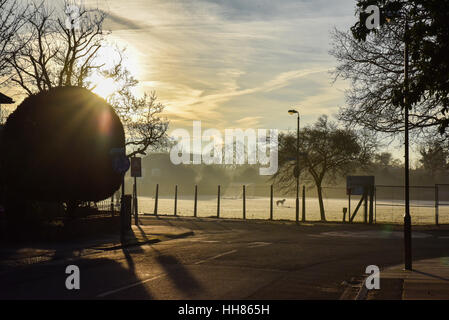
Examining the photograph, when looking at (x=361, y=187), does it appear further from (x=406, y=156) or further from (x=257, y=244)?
(x=406, y=156)

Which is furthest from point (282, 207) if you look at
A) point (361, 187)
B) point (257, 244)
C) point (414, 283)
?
point (414, 283)

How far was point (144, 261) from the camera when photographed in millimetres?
14906

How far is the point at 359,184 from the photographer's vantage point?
3772 centimetres

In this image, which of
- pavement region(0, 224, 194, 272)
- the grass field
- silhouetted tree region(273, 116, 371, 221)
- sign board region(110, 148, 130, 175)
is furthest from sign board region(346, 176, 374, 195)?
sign board region(110, 148, 130, 175)

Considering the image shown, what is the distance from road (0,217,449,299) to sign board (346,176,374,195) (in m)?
16.1

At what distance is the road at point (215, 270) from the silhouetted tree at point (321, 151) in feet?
87.8

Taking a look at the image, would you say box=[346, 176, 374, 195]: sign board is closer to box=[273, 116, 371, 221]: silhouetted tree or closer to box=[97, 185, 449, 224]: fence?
box=[97, 185, 449, 224]: fence

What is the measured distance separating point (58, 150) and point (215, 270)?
1116cm

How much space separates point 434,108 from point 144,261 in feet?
58.5

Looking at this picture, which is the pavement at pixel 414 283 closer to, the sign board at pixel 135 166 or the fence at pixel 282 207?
the sign board at pixel 135 166

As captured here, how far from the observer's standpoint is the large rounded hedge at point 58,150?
71.2 ft

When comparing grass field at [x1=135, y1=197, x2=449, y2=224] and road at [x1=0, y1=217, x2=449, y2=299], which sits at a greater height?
grass field at [x1=135, y1=197, x2=449, y2=224]

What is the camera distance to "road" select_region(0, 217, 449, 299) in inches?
406
